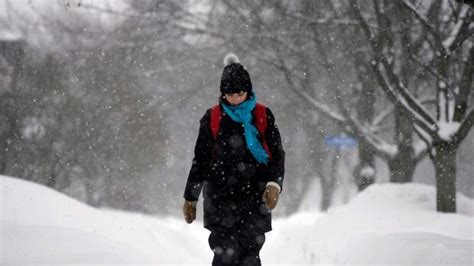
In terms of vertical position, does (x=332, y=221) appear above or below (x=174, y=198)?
above

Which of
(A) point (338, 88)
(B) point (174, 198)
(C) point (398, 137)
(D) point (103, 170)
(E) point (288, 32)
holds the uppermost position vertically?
(E) point (288, 32)

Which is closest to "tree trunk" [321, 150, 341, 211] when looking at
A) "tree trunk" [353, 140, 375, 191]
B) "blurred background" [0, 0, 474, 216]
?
"blurred background" [0, 0, 474, 216]

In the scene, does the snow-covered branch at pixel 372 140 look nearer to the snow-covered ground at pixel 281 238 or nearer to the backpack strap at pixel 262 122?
the snow-covered ground at pixel 281 238

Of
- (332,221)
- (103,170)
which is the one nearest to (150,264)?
(332,221)

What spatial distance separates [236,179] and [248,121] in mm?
390

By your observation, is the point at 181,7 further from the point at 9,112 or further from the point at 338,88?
the point at 9,112

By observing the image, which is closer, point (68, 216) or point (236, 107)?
point (236, 107)

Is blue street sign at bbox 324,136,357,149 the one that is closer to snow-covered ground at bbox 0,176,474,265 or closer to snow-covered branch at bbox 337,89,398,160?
snow-covered branch at bbox 337,89,398,160

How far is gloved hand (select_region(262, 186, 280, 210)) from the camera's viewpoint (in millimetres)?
4398

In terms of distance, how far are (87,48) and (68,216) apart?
17073mm

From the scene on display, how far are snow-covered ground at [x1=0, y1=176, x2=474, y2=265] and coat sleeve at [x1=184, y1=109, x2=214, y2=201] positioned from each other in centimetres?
175

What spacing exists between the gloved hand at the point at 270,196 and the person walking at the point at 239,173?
0.06m

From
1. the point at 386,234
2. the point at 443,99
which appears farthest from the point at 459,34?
the point at 386,234

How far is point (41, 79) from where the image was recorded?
27.9m
